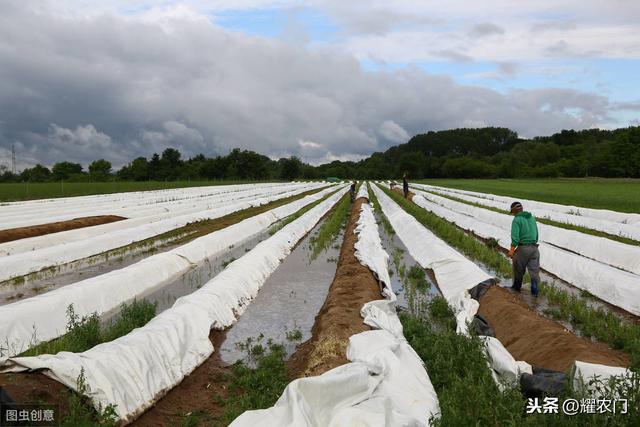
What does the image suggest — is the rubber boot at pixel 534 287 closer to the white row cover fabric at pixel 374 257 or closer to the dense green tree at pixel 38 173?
the white row cover fabric at pixel 374 257

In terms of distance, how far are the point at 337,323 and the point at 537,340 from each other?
2.51 m

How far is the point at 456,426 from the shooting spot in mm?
3607

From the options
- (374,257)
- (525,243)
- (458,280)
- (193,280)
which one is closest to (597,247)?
(525,243)

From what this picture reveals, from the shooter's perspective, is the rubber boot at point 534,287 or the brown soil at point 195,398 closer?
the brown soil at point 195,398

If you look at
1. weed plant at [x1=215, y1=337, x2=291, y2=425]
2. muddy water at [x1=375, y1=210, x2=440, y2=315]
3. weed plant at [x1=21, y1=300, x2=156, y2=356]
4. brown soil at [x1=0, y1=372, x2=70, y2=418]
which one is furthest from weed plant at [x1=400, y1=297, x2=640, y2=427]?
weed plant at [x1=21, y1=300, x2=156, y2=356]

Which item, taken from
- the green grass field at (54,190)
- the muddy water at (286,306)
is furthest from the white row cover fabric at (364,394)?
the green grass field at (54,190)

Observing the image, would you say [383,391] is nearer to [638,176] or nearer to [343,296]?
[343,296]

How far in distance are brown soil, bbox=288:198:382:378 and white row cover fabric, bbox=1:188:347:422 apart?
1301 millimetres

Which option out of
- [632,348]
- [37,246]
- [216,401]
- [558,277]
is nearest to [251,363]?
[216,401]

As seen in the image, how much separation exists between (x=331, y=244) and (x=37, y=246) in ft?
26.7

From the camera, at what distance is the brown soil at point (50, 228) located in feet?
46.6

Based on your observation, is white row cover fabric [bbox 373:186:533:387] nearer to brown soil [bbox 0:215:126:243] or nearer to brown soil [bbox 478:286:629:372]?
brown soil [bbox 478:286:629:372]

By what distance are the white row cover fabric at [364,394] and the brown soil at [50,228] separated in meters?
A: 13.0

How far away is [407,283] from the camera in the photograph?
9805mm
